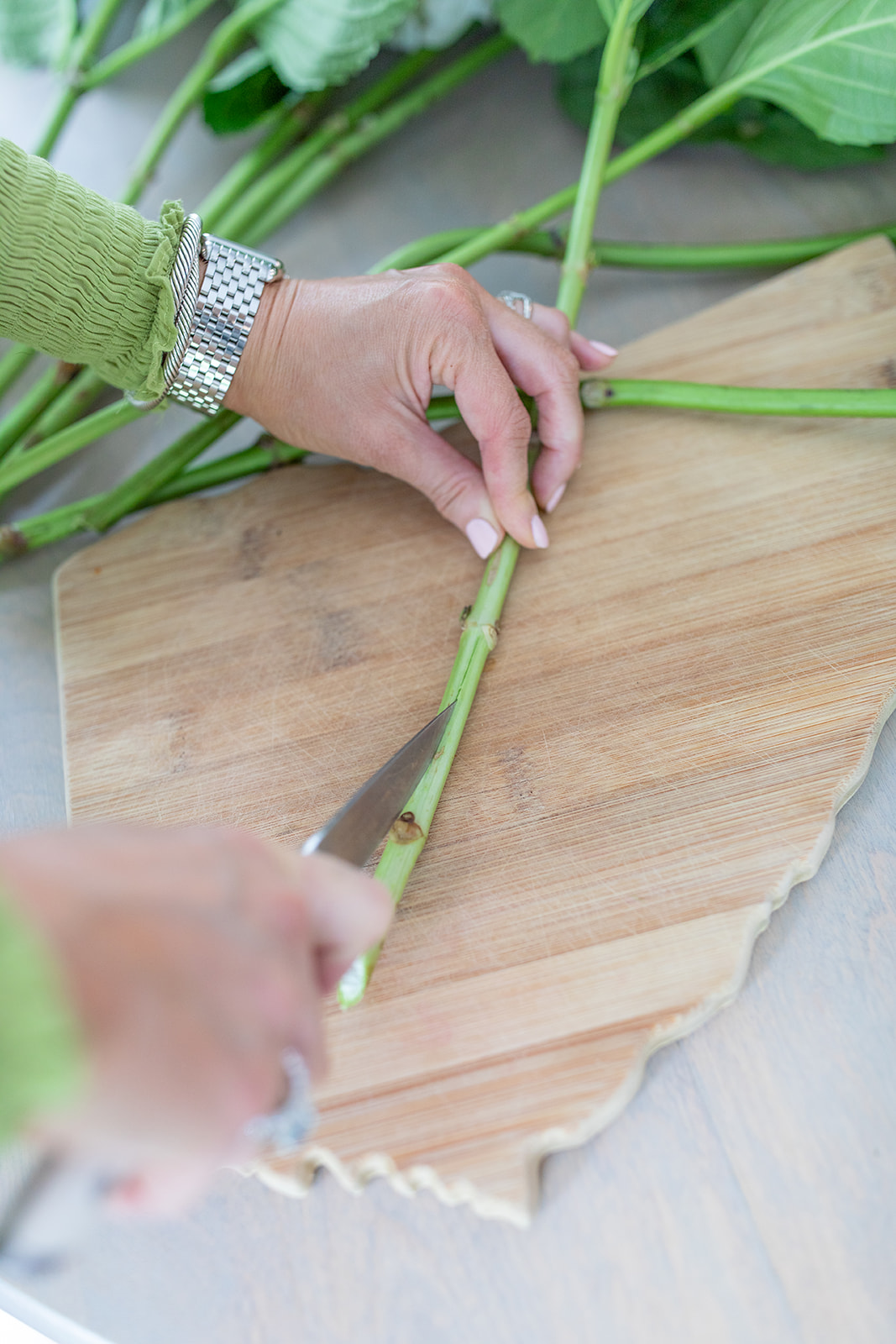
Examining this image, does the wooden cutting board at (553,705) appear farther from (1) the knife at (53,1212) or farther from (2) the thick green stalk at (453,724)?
(1) the knife at (53,1212)

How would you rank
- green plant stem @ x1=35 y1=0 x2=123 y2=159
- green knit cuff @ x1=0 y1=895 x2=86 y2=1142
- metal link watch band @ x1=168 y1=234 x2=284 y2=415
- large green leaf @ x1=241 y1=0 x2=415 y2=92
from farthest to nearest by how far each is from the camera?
green plant stem @ x1=35 y1=0 x2=123 y2=159, large green leaf @ x1=241 y1=0 x2=415 y2=92, metal link watch band @ x1=168 y1=234 x2=284 y2=415, green knit cuff @ x1=0 y1=895 x2=86 y2=1142

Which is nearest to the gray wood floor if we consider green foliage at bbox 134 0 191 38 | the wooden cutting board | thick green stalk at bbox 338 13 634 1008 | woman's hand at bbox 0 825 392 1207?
the wooden cutting board

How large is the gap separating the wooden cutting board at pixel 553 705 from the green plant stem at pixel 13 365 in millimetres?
239

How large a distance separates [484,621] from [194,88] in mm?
641

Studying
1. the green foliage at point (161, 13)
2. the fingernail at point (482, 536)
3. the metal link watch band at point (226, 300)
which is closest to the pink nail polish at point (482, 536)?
the fingernail at point (482, 536)

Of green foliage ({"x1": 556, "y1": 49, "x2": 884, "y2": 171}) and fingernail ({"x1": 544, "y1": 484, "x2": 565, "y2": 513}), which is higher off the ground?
green foliage ({"x1": 556, "y1": 49, "x2": 884, "y2": 171})

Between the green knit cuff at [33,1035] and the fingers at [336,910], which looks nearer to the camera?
the green knit cuff at [33,1035]

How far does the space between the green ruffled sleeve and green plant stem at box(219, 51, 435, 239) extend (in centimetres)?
27

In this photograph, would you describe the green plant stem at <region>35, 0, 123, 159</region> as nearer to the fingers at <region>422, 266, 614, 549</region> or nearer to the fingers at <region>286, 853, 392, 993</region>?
the fingers at <region>422, 266, 614, 549</region>

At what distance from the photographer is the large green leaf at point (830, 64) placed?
0.76 meters

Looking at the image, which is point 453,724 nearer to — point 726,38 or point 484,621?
point 484,621

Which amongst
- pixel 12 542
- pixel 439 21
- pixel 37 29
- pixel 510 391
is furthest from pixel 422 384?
pixel 37 29

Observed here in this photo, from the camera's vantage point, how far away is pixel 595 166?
2.76 ft

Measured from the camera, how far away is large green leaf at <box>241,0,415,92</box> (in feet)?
2.75
